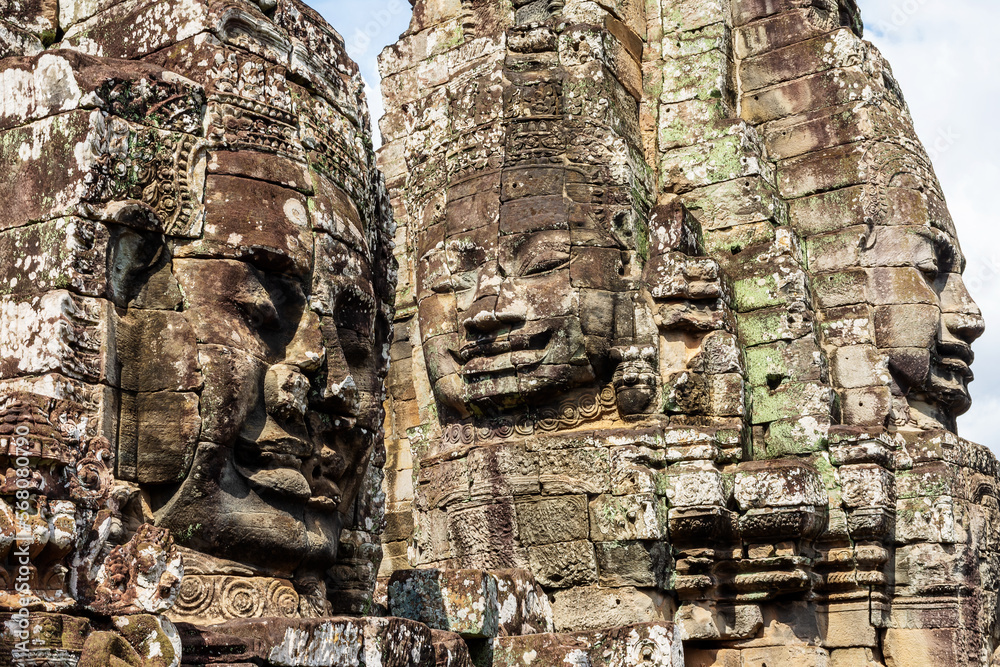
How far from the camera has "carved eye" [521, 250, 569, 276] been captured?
38.3 ft

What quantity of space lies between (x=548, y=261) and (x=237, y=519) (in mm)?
6847

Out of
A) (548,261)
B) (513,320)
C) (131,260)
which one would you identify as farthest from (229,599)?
(548,261)

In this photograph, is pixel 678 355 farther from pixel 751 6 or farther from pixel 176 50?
pixel 176 50

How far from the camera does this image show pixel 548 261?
11.7m

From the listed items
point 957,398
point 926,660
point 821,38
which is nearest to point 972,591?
point 926,660

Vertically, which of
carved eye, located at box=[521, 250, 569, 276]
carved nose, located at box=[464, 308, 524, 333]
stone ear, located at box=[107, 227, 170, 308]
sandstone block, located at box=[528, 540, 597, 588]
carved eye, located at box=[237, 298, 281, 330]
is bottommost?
sandstone block, located at box=[528, 540, 597, 588]

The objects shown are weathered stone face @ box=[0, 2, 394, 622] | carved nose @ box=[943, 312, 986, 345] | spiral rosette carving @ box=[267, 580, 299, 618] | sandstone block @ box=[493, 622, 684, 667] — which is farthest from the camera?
carved nose @ box=[943, 312, 986, 345]

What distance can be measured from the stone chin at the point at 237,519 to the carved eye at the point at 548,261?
6.39 meters

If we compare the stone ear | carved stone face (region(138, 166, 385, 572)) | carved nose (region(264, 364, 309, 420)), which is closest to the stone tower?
carved stone face (region(138, 166, 385, 572))

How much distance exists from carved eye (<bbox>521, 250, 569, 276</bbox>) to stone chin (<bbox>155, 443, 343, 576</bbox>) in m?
6.39

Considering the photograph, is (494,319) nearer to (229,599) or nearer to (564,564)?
(564,564)

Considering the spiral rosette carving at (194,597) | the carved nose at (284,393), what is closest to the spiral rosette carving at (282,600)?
the spiral rosette carving at (194,597)

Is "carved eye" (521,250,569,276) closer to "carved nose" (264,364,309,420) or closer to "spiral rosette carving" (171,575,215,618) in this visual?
"carved nose" (264,364,309,420)

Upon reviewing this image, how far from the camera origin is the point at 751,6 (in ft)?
46.4
